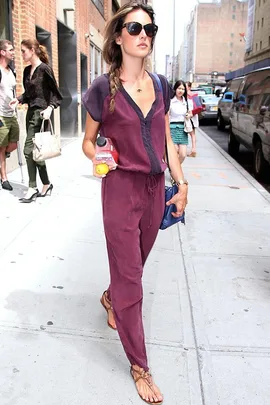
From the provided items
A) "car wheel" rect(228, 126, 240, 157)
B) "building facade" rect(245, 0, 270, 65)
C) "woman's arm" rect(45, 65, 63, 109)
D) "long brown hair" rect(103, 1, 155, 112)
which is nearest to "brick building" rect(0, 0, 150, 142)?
"woman's arm" rect(45, 65, 63, 109)

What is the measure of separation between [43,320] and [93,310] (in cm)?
38

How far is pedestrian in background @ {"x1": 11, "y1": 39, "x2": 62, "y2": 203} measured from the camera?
5.76 meters

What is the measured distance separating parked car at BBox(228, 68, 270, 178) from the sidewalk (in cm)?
297

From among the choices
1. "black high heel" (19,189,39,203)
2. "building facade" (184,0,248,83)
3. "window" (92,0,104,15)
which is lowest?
"black high heel" (19,189,39,203)

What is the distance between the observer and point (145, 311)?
132 inches

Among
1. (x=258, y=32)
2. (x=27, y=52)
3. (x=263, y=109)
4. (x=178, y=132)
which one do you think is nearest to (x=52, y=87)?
(x=27, y=52)

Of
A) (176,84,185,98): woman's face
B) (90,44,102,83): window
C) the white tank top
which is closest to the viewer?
the white tank top

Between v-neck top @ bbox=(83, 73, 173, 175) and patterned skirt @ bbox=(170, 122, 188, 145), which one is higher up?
v-neck top @ bbox=(83, 73, 173, 175)

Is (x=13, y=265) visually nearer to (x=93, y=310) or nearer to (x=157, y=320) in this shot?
(x=93, y=310)

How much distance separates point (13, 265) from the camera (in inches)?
159

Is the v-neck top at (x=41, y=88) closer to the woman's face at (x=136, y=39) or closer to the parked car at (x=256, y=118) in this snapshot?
the woman's face at (x=136, y=39)

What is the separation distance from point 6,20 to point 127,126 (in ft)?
21.6

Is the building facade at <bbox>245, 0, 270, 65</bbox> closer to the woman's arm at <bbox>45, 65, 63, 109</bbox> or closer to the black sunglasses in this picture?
the woman's arm at <bbox>45, 65, 63, 109</bbox>

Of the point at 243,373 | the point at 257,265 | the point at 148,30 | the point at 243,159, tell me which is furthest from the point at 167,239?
the point at 243,159
